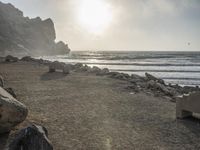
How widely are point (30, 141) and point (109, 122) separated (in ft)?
→ 14.1

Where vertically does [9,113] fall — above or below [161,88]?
above

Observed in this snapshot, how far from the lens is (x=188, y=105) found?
9781 millimetres

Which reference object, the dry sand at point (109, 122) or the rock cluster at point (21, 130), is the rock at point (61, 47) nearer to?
the dry sand at point (109, 122)

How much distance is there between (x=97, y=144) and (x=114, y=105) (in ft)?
15.6

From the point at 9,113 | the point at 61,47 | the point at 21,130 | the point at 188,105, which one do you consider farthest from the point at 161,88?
the point at 61,47

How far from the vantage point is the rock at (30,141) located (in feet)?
16.9

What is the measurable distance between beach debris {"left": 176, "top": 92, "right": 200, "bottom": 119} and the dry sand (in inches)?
10.2

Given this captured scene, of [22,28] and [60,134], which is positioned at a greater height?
[22,28]

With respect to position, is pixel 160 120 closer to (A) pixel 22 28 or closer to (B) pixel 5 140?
(B) pixel 5 140

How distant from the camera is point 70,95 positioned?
13875 mm

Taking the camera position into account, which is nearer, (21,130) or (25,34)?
(21,130)

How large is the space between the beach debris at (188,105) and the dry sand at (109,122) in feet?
0.85

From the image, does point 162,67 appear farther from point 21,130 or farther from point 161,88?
point 21,130

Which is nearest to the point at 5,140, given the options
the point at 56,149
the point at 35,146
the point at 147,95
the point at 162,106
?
the point at 56,149
